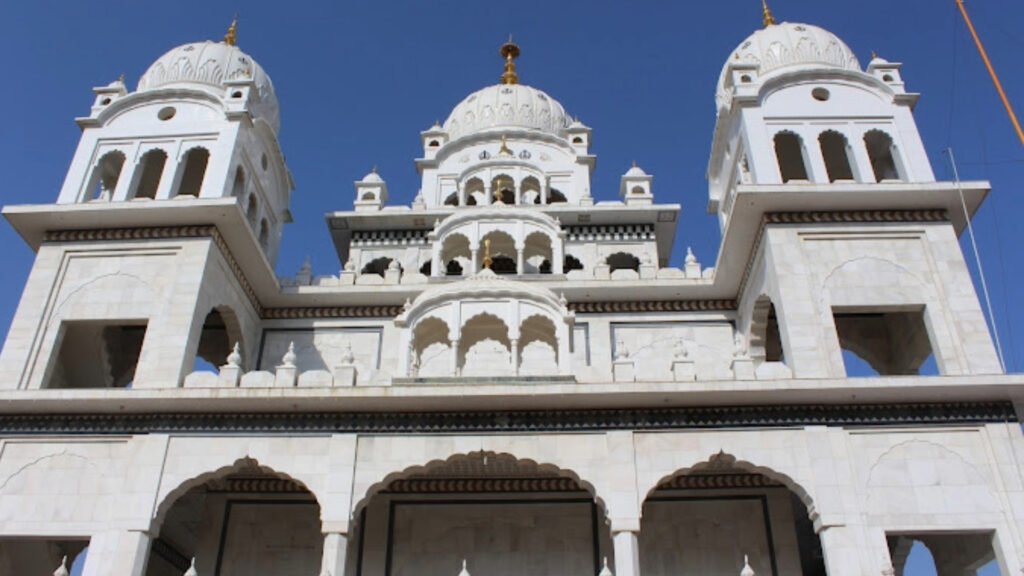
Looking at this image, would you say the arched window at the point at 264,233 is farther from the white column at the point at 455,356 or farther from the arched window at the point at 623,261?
the arched window at the point at 623,261

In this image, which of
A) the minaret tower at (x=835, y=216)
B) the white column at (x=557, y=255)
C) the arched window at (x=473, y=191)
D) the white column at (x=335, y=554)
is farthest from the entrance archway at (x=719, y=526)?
the arched window at (x=473, y=191)

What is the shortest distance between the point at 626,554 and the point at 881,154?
11066 millimetres

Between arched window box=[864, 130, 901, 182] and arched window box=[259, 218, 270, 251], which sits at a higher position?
arched window box=[864, 130, 901, 182]

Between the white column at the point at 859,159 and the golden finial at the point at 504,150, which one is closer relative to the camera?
the white column at the point at 859,159

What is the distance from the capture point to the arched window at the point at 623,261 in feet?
74.1

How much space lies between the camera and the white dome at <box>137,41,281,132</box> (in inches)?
778

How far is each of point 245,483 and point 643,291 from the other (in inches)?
337

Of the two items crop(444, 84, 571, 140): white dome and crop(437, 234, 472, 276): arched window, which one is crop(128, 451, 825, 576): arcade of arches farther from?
crop(444, 84, 571, 140): white dome

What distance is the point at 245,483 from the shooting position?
1641 cm

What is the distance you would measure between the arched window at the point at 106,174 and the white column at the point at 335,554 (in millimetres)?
9001

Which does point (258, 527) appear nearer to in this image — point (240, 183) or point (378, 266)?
point (240, 183)

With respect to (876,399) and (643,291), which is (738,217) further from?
(876,399)

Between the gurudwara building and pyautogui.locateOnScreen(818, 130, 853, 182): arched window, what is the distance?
0.36ft

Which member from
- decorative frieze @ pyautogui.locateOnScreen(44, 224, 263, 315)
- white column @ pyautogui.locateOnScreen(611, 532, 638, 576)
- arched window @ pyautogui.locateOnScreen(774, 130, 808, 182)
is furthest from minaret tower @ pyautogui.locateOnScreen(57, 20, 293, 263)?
arched window @ pyautogui.locateOnScreen(774, 130, 808, 182)
